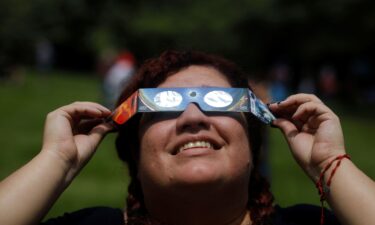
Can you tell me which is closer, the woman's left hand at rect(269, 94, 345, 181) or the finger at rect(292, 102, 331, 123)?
the woman's left hand at rect(269, 94, 345, 181)

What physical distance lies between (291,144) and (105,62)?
15.7m

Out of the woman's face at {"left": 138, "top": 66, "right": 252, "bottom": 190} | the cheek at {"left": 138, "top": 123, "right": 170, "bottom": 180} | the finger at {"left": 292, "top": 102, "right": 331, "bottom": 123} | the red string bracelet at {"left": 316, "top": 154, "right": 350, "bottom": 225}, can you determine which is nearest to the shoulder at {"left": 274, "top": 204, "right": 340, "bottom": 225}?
the red string bracelet at {"left": 316, "top": 154, "right": 350, "bottom": 225}

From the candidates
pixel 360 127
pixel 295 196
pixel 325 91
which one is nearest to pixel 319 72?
pixel 325 91

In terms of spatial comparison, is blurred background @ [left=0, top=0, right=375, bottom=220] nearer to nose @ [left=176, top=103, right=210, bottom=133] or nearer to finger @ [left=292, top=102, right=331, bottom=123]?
finger @ [left=292, top=102, right=331, bottom=123]

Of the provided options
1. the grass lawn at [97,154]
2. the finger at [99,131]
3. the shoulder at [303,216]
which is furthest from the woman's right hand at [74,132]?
the shoulder at [303,216]

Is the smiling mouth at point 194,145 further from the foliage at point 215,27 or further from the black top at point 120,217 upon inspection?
the foliage at point 215,27

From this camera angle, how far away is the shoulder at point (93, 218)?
296cm

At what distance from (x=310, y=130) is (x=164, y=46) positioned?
12.9 meters

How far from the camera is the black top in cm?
297

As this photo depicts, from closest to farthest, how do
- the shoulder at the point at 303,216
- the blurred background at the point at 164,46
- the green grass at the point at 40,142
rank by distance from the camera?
the shoulder at the point at 303,216 < the green grass at the point at 40,142 < the blurred background at the point at 164,46

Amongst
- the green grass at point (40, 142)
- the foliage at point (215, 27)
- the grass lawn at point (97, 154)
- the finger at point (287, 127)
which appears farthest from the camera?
the foliage at point (215, 27)

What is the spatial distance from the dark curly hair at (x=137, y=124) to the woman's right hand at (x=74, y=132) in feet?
0.42

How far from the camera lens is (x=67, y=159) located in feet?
9.57

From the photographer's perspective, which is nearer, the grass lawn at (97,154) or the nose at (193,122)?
the nose at (193,122)
